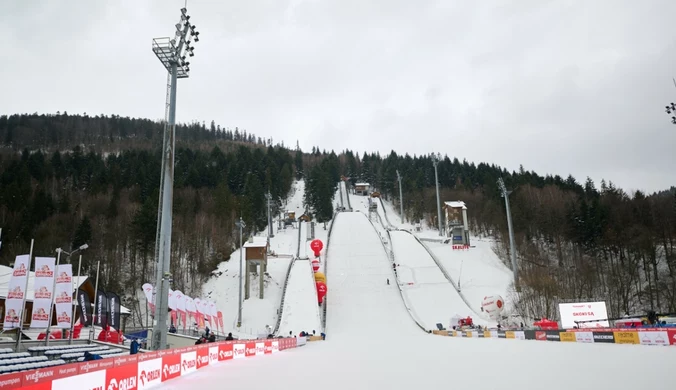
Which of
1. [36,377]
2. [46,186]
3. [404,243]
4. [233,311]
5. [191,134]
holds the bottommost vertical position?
[233,311]

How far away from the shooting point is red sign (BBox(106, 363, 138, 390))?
7.46 m

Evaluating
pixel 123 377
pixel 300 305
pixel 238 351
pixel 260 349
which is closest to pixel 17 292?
pixel 238 351

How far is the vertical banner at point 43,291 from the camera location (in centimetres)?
1587

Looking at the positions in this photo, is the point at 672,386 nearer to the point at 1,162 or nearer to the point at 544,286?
the point at 544,286

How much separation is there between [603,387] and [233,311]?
34.5 meters

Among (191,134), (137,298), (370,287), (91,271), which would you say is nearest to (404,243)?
(370,287)

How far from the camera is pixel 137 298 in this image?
4425 cm

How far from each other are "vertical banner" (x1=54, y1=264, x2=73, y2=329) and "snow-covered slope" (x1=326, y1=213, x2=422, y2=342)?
14.7 metres

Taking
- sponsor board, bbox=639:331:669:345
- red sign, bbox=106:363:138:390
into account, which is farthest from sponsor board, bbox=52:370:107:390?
sponsor board, bbox=639:331:669:345

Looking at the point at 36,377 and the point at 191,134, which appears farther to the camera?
the point at 191,134

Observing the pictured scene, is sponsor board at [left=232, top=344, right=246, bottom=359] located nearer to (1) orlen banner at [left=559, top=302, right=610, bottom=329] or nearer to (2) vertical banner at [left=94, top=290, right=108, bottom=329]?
(2) vertical banner at [left=94, top=290, right=108, bottom=329]

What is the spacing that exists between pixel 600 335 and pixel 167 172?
18151mm

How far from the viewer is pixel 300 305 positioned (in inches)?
1398

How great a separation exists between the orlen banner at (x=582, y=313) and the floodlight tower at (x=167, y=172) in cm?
2122
